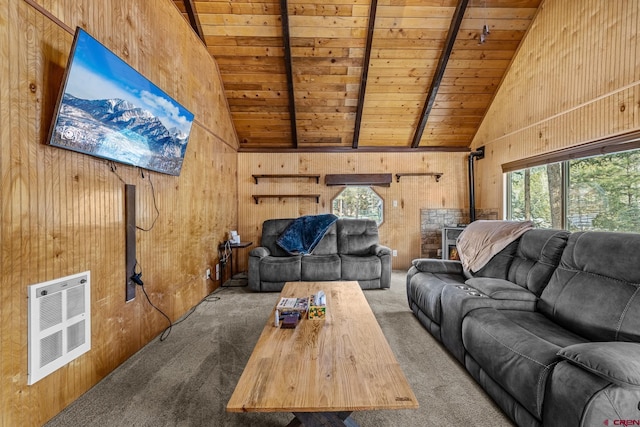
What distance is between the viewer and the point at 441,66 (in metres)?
3.82

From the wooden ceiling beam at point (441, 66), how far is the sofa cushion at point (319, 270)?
2.83 metres

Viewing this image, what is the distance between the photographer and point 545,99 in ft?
10.8

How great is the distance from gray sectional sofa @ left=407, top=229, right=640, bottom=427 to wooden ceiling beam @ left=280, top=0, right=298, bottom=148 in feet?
11.0

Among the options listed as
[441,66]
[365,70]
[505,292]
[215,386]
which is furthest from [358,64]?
[215,386]

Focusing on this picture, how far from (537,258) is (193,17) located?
4.57 meters

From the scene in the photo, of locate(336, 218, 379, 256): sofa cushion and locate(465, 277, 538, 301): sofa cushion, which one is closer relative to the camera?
locate(465, 277, 538, 301): sofa cushion

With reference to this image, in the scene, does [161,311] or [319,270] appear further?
[319,270]

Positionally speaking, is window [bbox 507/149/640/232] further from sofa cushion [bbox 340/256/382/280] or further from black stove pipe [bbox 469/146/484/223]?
sofa cushion [bbox 340/256/382/280]

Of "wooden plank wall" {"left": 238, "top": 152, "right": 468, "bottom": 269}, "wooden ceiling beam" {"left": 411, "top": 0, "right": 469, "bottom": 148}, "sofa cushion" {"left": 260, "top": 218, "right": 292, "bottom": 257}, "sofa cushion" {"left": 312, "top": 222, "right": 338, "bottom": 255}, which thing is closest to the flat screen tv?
"sofa cushion" {"left": 260, "top": 218, "right": 292, "bottom": 257}

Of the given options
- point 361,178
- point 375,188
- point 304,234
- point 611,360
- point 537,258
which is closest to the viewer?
point 611,360

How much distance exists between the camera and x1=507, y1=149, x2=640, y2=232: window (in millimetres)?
2531

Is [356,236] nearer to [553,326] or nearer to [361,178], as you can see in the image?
[361,178]

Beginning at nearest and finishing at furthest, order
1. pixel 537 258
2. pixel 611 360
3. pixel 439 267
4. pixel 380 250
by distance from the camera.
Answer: pixel 611 360, pixel 537 258, pixel 439 267, pixel 380 250

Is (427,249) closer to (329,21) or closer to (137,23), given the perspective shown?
(329,21)
